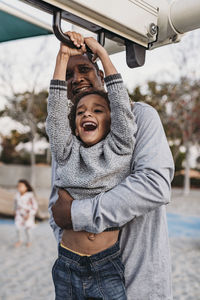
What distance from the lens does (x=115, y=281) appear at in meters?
1.24

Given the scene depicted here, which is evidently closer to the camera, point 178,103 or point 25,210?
point 25,210

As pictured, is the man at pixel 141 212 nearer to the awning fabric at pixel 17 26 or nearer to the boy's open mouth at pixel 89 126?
the boy's open mouth at pixel 89 126

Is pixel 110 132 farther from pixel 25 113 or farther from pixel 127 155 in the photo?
pixel 25 113

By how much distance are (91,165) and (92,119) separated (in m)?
0.19

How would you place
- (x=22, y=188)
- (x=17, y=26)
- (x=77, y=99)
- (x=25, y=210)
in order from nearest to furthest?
(x=77, y=99) → (x=17, y=26) → (x=25, y=210) → (x=22, y=188)

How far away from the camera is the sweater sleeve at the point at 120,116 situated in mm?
1223

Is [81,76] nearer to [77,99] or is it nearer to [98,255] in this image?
[77,99]

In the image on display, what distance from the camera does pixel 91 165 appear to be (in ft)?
4.03

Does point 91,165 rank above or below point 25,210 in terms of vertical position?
above

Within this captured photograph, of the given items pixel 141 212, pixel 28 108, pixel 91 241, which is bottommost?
pixel 91 241

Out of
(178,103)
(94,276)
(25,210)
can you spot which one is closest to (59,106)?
(94,276)

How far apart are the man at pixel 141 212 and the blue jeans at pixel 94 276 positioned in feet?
0.19

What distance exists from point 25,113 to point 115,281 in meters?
16.8

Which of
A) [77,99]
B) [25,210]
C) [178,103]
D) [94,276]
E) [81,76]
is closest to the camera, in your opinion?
[94,276]
